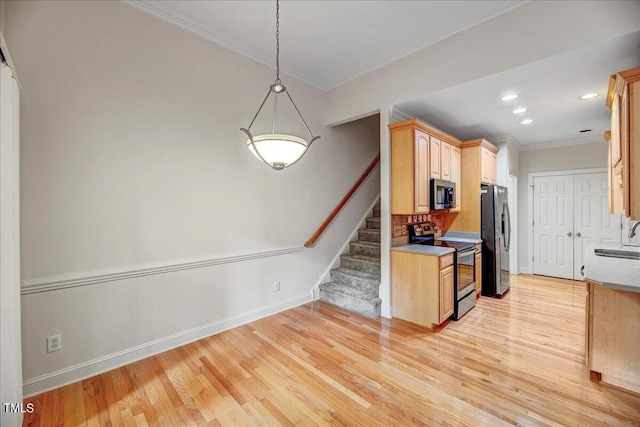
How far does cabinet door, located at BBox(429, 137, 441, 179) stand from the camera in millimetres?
3695

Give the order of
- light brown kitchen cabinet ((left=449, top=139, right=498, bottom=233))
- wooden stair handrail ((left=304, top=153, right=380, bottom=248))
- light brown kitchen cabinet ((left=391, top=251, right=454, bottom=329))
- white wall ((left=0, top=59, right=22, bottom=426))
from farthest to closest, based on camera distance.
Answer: light brown kitchen cabinet ((left=449, top=139, right=498, bottom=233)) → wooden stair handrail ((left=304, top=153, right=380, bottom=248)) → light brown kitchen cabinet ((left=391, top=251, right=454, bottom=329)) → white wall ((left=0, top=59, right=22, bottom=426))

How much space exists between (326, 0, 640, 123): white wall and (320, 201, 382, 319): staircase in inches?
82.0

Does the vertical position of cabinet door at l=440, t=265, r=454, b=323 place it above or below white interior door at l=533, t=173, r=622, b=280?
below

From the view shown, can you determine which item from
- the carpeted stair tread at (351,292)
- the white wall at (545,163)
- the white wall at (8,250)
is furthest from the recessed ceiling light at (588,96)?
the white wall at (8,250)

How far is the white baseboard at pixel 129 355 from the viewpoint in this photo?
2.11 meters

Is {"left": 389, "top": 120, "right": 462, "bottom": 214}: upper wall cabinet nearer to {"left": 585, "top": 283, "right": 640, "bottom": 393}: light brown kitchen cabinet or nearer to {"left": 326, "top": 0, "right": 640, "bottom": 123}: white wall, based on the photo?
{"left": 326, "top": 0, "right": 640, "bottom": 123}: white wall

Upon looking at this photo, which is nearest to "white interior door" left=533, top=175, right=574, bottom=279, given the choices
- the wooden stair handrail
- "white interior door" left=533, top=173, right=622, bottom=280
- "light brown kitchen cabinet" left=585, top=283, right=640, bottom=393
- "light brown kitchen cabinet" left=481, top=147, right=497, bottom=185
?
"white interior door" left=533, top=173, right=622, bottom=280

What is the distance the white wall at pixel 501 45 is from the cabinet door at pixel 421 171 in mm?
548

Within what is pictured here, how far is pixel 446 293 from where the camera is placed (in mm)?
3252

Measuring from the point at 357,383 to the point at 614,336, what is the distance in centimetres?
206

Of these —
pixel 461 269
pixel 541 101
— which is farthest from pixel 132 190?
pixel 541 101

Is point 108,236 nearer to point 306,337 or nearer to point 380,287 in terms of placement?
point 306,337

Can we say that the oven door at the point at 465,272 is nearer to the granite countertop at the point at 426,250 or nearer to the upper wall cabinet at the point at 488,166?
the granite countertop at the point at 426,250

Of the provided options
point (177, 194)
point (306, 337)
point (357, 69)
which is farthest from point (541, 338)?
point (177, 194)
